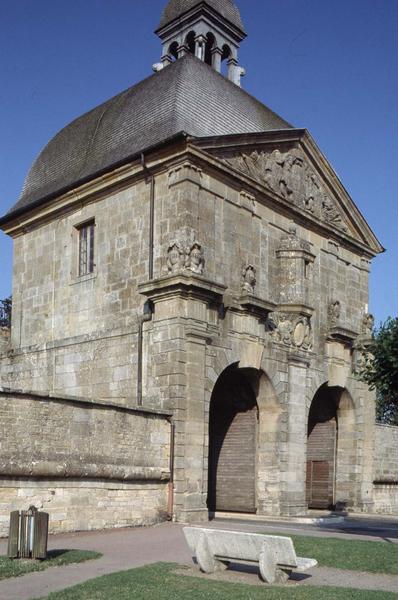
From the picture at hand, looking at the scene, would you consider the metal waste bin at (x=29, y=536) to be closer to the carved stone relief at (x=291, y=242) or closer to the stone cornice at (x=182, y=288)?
the stone cornice at (x=182, y=288)

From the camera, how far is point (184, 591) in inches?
360

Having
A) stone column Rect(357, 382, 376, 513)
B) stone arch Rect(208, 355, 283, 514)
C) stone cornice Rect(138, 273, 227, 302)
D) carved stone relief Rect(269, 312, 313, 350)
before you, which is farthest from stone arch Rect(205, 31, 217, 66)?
stone column Rect(357, 382, 376, 513)

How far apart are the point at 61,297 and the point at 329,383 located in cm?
845

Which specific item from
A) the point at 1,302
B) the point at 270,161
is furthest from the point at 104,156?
the point at 1,302

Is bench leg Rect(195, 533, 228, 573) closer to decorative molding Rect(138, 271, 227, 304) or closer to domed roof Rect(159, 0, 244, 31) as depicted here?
decorative molding Rect(138, 271, 227, 304)

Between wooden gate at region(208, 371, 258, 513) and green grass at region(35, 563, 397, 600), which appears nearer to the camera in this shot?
green grass at region(35, 563, 397, 600)

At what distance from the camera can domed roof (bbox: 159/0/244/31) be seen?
27062 mm

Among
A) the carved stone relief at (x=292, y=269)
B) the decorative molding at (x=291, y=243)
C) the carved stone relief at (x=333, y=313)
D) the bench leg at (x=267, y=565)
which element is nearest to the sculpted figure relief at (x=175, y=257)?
the carved stone relief at (x=292, y=269)

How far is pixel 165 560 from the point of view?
11.8m

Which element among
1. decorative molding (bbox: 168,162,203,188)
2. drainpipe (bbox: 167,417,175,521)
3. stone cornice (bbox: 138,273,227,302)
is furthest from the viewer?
decorative molding (bbox: 168,162,203,188)

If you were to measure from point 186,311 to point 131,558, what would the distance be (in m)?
7.71

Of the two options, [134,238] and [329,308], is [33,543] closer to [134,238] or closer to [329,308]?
[134,238]

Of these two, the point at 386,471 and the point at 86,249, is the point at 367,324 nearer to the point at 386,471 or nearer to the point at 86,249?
the point at 386,471

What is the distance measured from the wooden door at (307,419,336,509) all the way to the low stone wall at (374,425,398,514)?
175 cm
